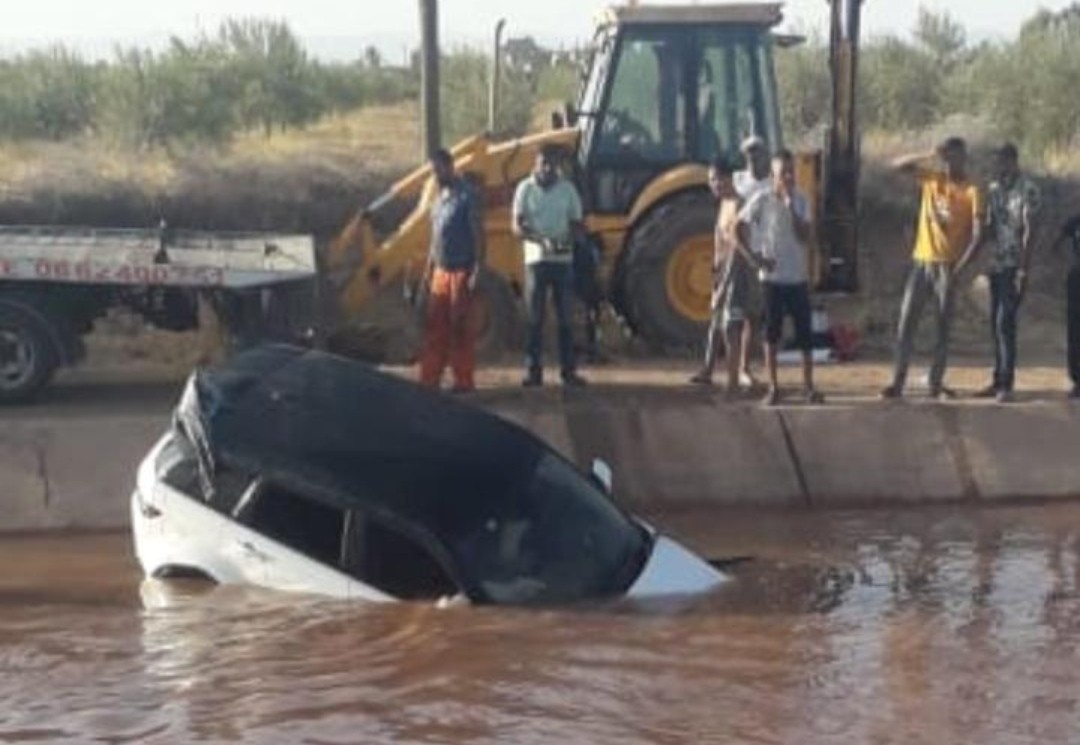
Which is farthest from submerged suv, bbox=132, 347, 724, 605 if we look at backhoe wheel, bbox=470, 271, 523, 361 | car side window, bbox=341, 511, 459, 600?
backhoe wheel, bbox=470, 271, 523, 361

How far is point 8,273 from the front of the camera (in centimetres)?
1658

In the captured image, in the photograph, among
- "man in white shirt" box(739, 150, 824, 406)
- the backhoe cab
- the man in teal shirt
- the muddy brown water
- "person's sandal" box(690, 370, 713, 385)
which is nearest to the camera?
the muddy brown water

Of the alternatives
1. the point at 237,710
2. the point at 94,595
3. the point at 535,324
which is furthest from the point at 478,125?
the point at 237,710

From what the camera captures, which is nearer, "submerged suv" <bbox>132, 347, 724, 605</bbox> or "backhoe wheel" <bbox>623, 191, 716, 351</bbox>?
"submerged suv" <bbox>132, 347, 724, 605</bbox>

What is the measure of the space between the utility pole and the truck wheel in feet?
19.7

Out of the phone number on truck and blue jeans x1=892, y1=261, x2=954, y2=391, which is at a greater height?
the phone number on truck

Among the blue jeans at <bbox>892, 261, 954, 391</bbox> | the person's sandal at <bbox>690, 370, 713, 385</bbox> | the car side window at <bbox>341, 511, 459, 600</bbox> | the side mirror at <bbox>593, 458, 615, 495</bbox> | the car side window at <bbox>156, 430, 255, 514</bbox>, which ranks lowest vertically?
the car side window at <bbox>341, 511, 459, 600</bbox>

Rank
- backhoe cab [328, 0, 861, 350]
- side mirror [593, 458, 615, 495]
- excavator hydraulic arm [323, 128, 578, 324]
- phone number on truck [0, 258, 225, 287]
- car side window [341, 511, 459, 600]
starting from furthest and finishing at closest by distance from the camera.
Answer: backhoe cab [328, 0, 861, 350]
excavator hydraulic arm [323, 128, 578, 324]
phone number on truck [0, 258, 225, 287]
side mirror [593, 458, 615, 495]
car side window [341, 511, 459, 600]

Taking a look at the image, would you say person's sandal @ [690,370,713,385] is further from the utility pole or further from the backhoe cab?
the utility pole

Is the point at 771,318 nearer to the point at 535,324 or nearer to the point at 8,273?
Answer: the point at 535,324

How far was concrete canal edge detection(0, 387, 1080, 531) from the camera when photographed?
1678 cm

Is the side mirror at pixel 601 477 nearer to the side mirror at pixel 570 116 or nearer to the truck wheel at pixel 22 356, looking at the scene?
the truck wheel at pixel 22 356

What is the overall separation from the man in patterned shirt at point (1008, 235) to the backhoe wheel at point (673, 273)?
3.00 m

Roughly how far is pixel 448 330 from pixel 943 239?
137 inches
